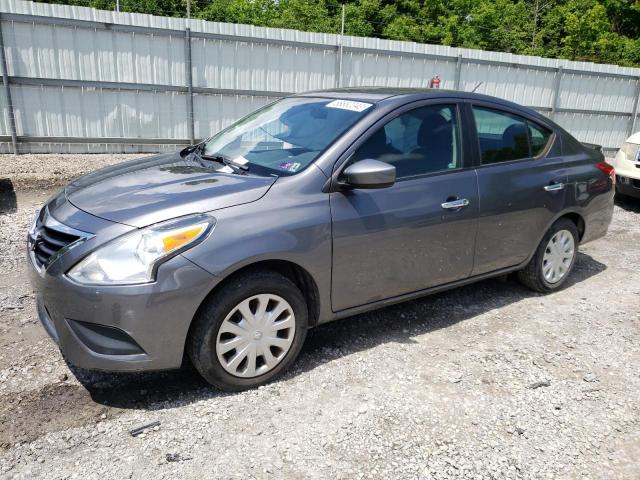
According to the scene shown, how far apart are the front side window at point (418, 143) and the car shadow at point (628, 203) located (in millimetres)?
5818

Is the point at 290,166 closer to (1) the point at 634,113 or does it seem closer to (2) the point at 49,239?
(2) the point at 49,239

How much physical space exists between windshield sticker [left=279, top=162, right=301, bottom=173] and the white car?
6392mm

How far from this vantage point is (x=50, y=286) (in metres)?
2.77

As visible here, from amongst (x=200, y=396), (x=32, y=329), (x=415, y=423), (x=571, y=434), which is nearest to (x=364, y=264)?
(x=415, y=423)

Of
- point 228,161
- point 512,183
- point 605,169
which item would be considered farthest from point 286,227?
point 605,169

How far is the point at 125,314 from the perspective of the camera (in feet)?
8.72

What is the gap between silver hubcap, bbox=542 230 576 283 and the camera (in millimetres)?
4695

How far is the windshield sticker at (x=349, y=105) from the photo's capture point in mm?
3596

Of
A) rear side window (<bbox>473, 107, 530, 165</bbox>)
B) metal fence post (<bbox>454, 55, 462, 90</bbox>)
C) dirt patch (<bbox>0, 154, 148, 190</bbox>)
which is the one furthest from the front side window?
metal fence post (<bbox>454, 55, 462, 90</bbox>)

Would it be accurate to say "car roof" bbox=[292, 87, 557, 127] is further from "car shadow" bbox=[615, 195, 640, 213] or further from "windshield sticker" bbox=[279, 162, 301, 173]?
"car shadow" bbox=[615, 195, 640, 213]

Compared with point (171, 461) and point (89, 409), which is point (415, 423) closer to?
point (171, 461)

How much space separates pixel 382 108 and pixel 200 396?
211cm

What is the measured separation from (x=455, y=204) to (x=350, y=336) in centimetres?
119

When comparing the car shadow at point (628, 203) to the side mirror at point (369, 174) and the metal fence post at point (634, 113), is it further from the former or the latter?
the metal fence post at point (634, 113)
